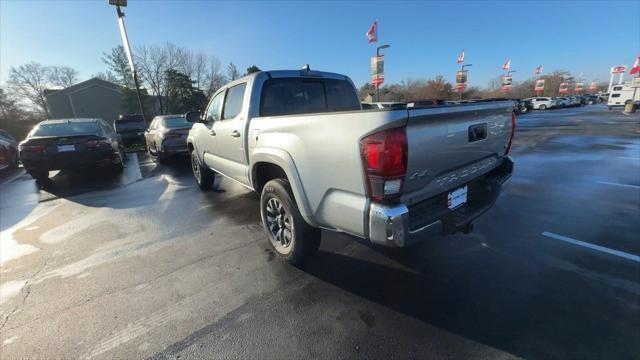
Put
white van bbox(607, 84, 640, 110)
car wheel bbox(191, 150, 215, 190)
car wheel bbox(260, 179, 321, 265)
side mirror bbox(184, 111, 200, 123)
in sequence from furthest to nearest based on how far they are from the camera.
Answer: white van bbox(607, 84, 640, 110) < car wheel bbox(191, 150, 215, 190) < side mirror bbox(184, 111, 200, 123) < car wheel bbox(260, 179, 321, 265)

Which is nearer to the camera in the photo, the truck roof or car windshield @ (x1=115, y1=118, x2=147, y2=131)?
the truck roof

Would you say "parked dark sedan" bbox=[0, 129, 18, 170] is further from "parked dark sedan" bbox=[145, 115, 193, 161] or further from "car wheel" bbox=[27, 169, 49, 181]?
"parked dark sedan" bbox=[145, 115, 193, 161]

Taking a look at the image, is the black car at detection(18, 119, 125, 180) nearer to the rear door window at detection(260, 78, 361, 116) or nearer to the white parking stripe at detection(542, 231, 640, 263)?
the rear door window at detection(260, 78, 361, 116)

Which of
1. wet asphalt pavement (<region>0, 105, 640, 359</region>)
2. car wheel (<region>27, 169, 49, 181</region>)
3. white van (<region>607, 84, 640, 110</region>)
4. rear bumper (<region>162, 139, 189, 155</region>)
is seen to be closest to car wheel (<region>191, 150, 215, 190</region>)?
wet asphalt pavement (<region>0, 105, 640, 359</region>)

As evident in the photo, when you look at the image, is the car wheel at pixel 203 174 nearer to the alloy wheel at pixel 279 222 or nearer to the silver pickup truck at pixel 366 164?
the silver pickup truck at pixel 366 164

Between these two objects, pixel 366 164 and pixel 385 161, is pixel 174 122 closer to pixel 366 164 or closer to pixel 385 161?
pixel 366 164

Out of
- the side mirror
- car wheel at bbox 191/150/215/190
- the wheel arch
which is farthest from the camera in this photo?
car wheel at bbox 191/150/215/190

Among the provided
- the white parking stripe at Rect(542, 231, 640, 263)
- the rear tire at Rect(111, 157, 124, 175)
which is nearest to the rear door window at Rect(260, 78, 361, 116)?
the white parking stripe at Rect(542, 231, 640, 263)

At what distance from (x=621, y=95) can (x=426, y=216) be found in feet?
138

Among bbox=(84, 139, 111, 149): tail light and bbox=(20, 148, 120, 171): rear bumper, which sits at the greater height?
bbox=(84, 139, 111, 149): tail light

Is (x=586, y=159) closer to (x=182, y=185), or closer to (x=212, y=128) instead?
(x=212, y=128)

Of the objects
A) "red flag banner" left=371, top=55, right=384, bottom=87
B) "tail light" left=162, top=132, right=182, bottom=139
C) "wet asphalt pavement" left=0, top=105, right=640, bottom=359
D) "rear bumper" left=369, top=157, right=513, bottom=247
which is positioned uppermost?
"red flag banner" left=371, top=55, right=384, bottom=87

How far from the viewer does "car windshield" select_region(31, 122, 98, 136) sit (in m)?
6.70

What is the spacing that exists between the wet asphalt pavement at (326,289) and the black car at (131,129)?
41.9 feet
